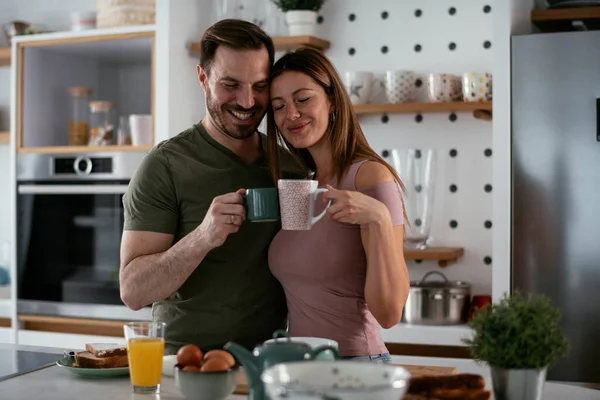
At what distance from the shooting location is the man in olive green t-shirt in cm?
201

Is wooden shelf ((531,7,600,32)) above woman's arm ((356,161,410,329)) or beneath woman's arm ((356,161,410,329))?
above

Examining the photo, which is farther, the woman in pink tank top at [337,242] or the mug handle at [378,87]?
the mug handle at [378,87]

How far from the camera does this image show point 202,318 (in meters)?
2.02

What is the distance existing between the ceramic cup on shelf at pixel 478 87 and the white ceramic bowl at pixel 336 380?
6.96 ft

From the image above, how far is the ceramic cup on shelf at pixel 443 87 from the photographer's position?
3229 millimetres

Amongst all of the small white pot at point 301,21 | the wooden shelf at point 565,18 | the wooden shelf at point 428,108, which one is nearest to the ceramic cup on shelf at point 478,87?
the wooden shelf at point 428,108

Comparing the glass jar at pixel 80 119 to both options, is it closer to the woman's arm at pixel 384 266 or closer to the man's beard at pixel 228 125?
the man's beard at pixel 228 125

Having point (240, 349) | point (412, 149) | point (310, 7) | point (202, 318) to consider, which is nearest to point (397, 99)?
point (412, 149)

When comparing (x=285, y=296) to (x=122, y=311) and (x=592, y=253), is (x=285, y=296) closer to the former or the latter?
(x=592, y=253)

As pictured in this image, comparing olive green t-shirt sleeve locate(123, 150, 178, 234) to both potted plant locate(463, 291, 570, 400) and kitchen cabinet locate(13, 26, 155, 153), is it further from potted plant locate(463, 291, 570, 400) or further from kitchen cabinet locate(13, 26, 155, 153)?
kitchen cabinet locate(13, 26, 155, 153)

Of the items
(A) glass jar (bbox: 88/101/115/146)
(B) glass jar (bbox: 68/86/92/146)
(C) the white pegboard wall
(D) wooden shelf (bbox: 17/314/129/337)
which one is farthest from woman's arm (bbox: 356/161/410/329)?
(B) glass jar (bbox: 68/86/92/146)

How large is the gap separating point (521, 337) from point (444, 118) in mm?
2141

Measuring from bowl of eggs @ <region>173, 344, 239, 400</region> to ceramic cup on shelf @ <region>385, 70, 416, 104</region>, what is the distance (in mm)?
1975

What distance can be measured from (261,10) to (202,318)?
1.88 metres
